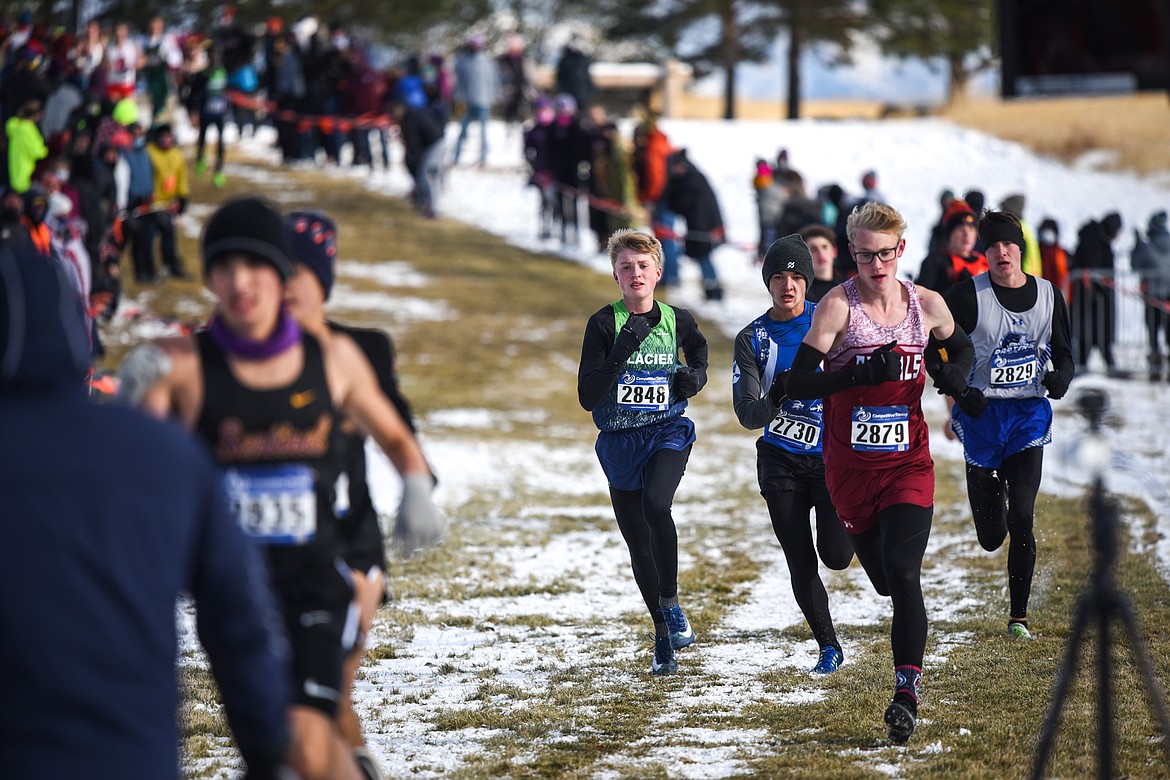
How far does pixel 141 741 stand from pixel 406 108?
22.1m

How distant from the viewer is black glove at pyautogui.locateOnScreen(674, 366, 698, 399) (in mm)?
6402

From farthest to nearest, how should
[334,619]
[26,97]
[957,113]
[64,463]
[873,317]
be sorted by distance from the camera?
[957,113]
[26,97]
[873,317]
[334,619]
[64,463]

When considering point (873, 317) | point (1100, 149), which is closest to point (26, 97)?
point (873, 317)

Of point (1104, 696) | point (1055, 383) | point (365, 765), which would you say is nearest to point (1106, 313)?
point (1055, 383)

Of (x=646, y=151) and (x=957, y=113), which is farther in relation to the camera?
(x=957, y=113)

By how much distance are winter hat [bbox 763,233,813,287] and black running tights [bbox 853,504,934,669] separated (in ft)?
4.19

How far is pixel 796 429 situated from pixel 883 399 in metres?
0.85

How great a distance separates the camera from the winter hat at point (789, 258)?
632cm

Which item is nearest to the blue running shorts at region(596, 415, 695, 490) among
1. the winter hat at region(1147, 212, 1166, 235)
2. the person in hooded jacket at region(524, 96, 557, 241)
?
the winter hat at region(1147, 212, 1166, 235)

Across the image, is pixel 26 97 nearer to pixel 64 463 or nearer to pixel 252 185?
pixel 252 185

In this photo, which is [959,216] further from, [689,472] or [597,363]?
[689,472]

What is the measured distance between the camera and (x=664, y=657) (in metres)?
6.55

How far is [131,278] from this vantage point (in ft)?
69.6

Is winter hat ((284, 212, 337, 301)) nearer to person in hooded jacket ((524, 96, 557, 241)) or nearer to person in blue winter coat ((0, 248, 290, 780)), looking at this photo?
person in blue winter coat ((0, 248, 290, 780))
